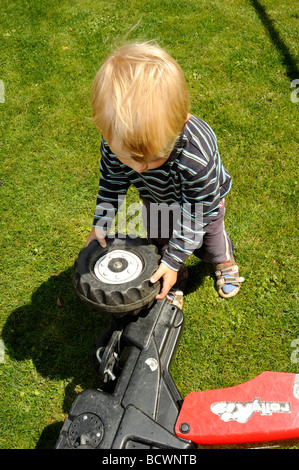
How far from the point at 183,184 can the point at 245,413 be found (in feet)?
2.93

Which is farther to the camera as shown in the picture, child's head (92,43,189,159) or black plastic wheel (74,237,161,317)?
black plastic wheel (74,237,161,317)

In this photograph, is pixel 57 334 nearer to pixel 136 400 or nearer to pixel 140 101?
pixel 136 400

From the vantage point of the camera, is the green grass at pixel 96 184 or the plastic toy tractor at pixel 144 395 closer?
the plastic toy tractor at pixel 144 395

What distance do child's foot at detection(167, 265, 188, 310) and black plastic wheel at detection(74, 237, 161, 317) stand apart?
640 mm

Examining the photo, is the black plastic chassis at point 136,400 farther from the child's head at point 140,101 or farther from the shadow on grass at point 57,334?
the child's head at point 140,101

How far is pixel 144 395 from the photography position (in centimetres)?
153

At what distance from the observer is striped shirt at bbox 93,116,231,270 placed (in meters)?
1.55

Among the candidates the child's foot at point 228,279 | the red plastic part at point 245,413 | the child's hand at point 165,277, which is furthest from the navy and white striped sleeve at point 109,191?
the red plastic part at point 245,413

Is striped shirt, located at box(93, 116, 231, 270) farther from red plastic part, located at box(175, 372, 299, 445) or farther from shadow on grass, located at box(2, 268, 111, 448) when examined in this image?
shadow on grass, located at box(2, 268, 111, 448)

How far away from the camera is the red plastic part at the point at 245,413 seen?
1491mm

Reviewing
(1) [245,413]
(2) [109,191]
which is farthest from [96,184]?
(1) [245,413]

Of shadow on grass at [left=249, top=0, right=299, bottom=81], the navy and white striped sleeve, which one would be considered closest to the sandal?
the navy and white striped sleeve
